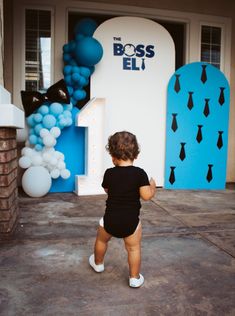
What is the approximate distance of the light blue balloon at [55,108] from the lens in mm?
4484

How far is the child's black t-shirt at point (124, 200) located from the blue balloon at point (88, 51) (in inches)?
113

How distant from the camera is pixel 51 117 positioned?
443cm

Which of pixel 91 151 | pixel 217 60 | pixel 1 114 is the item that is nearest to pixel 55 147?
pixel 91 151

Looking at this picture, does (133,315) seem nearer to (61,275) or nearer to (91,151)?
(61,275)

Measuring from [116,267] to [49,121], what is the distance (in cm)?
260

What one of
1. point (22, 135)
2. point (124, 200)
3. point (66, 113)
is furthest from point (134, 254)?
point (22, 135)

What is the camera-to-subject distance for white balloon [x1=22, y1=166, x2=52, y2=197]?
4.36 metres

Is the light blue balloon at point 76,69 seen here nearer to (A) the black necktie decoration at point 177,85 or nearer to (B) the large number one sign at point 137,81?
(B) the large number one sign at point 137,81

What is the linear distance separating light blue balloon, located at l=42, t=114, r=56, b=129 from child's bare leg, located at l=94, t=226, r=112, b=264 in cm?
257

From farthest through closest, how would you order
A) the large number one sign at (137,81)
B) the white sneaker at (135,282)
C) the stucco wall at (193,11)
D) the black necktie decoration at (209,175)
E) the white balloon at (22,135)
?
the black necktie decoration at (209,175) < the large number one sign at (137,81) < the stucco wall at (193,11) < the white balloon at (22,135) < the white sneaker at (135,282)

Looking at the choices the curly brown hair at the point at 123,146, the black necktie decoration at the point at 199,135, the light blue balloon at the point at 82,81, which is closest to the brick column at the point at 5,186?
the curly brown hair at the point at 123,146

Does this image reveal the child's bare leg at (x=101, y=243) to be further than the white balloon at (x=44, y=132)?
No

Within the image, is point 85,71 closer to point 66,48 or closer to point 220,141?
point 66,48

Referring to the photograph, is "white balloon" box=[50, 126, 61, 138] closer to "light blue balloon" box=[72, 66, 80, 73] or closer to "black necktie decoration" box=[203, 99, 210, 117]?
"light blue balloon" box=[72, 66, 80, 73]
